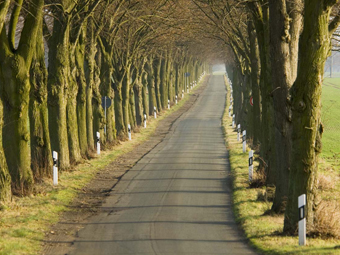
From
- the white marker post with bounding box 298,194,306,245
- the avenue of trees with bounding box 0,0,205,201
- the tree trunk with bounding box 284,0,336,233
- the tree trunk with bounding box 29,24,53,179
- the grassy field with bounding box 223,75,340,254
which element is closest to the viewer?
the grassy field with bounding box 223,75,340,254

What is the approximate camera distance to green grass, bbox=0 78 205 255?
35.0 ft

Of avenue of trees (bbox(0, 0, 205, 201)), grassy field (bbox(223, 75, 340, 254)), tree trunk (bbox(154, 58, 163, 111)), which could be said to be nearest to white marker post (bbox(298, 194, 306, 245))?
grassy field (bbox(223, 75, 340, 254))

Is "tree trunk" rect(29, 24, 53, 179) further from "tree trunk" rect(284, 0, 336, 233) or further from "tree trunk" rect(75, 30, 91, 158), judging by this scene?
"tree trunk" rect(284, 0, 336, 233)

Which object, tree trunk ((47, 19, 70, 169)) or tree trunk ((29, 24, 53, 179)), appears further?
tree trunk ((47, 19, 70, 169))

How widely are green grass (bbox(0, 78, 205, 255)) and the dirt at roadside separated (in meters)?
0.18

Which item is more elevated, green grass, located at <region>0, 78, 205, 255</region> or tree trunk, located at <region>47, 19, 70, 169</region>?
tree trunk, located at <region>47, 19, 70, 169</region>

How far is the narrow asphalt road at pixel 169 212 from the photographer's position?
34.4 ft

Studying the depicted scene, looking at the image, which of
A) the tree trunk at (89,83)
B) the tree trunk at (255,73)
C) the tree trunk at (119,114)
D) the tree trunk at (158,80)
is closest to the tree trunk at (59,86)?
the tree trunk at (89,83)

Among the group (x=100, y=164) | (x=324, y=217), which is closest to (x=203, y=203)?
(x=324, y=217)

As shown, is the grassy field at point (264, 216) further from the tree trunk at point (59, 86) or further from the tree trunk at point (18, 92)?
the tree trunk at point (59, 86)

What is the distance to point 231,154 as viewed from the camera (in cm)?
2567

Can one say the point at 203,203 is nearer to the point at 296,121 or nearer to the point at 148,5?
the point at 296,121

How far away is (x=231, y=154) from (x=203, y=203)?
10974mm

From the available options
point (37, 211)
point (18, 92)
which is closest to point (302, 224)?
point (37, 211)
